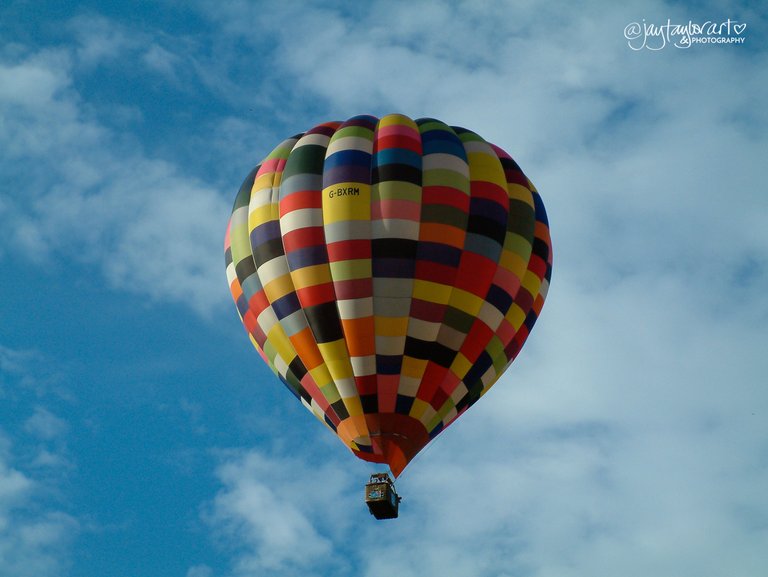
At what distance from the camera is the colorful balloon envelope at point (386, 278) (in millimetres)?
22516

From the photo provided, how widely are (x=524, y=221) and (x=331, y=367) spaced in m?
4.42

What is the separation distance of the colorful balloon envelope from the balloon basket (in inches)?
13.2

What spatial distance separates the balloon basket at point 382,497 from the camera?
2209cm

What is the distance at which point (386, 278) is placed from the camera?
22531mm

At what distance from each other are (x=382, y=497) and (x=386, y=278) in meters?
3.65

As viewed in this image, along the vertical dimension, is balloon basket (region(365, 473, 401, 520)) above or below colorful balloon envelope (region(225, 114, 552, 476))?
below

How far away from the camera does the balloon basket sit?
22.1m

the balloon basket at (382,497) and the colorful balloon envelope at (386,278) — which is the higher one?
the colorful balloon envelope at (386,278)

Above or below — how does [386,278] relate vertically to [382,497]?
above

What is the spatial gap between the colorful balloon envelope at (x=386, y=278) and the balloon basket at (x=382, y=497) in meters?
0.34

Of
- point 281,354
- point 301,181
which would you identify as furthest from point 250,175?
point 281,354

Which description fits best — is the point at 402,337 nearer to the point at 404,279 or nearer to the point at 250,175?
the point at 404,279

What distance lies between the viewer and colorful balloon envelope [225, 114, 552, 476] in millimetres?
22516

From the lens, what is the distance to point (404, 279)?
22531mm
